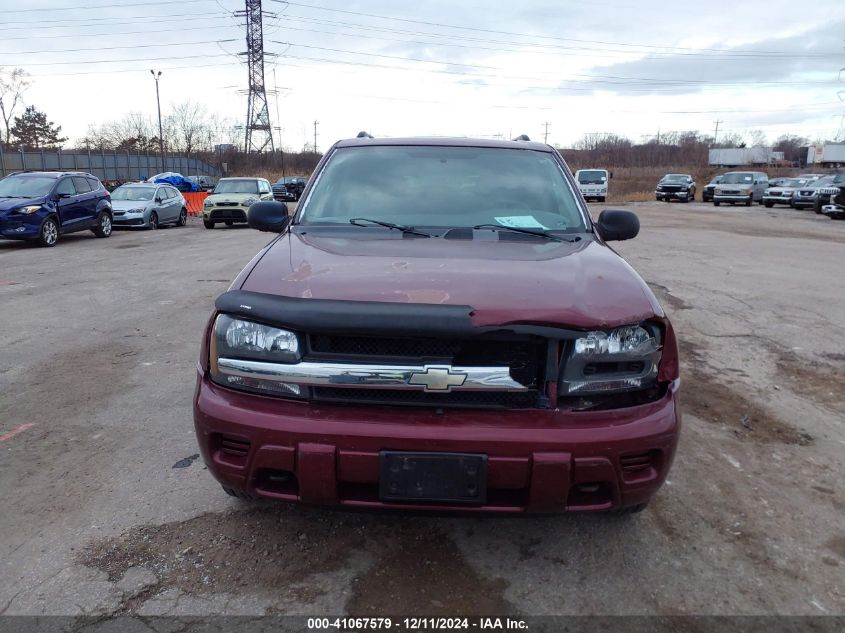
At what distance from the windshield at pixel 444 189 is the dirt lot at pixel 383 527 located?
1.57 metres

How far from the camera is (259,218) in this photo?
12.6 ft

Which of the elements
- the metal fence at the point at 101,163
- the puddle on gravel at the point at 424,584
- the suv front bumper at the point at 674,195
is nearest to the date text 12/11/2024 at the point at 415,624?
the puddle on gravel at the point at 424,584

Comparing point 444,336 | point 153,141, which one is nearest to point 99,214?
point 444,336

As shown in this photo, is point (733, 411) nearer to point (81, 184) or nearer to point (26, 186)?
point (26, 186)

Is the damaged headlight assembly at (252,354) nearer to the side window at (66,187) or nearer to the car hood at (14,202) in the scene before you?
the car hood at (14,202)

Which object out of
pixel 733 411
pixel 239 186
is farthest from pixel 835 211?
pixel 733 411

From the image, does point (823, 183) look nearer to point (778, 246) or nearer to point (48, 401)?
point (778, 246)

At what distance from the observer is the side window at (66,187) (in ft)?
48.3

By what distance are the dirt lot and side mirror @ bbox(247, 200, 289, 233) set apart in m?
1.36

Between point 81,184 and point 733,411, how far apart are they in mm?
16272

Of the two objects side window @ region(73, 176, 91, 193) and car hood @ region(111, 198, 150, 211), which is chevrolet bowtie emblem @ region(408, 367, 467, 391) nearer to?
side window @ region(73, 176, 91, 193)

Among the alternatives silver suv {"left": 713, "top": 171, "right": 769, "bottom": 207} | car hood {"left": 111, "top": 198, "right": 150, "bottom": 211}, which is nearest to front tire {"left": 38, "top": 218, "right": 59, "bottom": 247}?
car hood {"left": 111, "top": 198, "right": 150, "bottom": 211}

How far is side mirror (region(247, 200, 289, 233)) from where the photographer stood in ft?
12.5

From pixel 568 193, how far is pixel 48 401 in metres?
3.83
